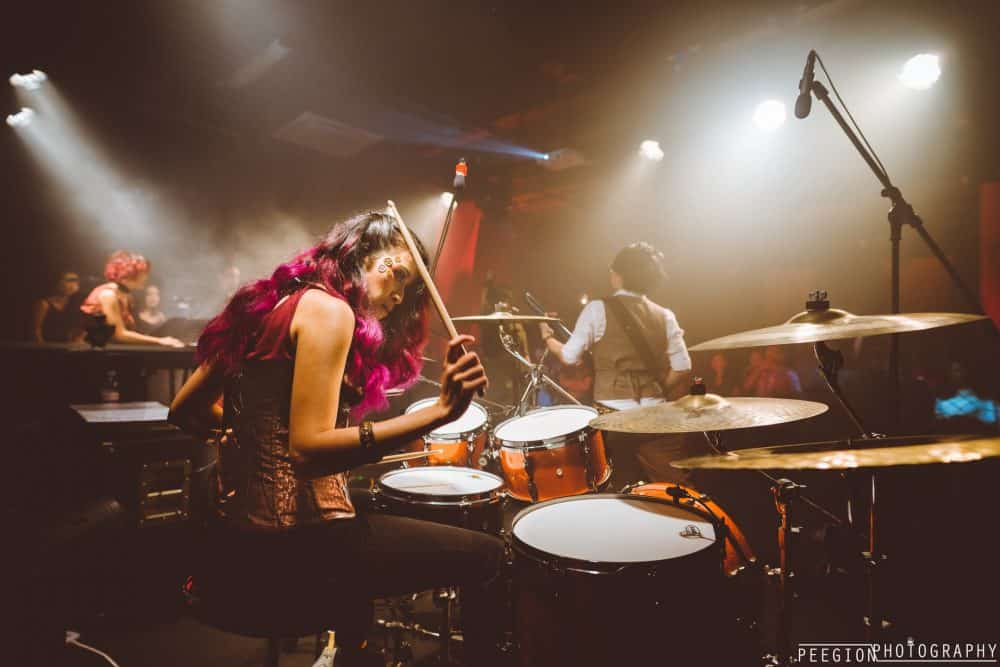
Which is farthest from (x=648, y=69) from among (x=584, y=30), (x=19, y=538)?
(x=19, y=538)

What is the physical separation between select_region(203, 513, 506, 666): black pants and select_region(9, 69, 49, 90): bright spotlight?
7417 millimetres

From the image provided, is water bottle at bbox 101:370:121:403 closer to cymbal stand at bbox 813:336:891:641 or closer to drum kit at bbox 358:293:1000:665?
drum kit at bbox 358:293:1000:665

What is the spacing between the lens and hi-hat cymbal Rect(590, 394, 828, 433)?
5.32ft

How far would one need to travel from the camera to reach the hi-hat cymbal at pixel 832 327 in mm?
1559

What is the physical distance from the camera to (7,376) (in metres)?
2.58

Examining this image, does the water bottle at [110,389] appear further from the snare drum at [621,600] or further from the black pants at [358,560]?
the snare drum at [621,600]

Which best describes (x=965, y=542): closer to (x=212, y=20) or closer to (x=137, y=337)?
(x=137, y=337)

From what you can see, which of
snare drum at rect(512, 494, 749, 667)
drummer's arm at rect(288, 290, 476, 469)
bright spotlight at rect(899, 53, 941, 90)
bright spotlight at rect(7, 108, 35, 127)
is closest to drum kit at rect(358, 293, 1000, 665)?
snare drum at rect(512, 494, 749, 667)

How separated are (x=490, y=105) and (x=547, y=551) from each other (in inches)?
249

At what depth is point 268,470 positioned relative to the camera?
1343mm

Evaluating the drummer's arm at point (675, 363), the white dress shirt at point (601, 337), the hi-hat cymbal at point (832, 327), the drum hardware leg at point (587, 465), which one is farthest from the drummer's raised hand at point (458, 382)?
the drummer's arm at point (675, 363)

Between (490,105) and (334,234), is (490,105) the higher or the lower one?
the higher one

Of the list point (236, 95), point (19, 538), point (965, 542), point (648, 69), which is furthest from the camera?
point (236, 95)

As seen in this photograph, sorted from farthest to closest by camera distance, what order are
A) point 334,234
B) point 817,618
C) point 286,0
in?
point 286,0 → point 817,618 → point 334,234
